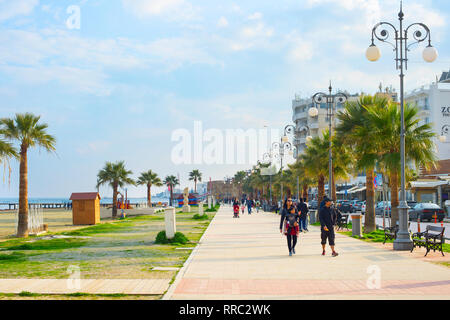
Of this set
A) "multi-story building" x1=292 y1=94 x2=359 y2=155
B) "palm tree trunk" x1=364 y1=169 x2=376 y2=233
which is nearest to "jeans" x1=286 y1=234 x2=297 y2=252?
"palm tree trunk" x1=364 y1=169 x2=376 y2=233

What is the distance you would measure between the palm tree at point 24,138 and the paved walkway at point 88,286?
15.3 metres

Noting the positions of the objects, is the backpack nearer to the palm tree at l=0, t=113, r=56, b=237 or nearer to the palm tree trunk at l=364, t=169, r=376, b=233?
the palm tree trunk at l=364, t=169, r=376, b=233

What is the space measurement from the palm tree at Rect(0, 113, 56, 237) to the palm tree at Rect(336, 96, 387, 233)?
14.4 meters

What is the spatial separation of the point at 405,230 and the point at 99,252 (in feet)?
30.5

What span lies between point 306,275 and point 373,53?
8.31m

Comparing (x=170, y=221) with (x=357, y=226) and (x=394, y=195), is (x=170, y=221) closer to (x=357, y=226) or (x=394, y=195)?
(x=357, y=226)

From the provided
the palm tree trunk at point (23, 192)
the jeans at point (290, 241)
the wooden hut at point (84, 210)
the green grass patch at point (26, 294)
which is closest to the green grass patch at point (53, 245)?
the palm tree trunk at point (23, 192)

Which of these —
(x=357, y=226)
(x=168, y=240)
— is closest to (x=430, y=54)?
(x=357, y=226)

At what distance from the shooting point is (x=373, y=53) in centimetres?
1537

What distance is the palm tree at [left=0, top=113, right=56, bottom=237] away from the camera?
77.7 feet

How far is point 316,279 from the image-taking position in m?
9.55

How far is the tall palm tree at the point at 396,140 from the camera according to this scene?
1867 cm
